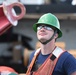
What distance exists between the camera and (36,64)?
1780 millimetres

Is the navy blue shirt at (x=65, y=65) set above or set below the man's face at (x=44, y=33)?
below

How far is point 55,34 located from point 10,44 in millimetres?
2868

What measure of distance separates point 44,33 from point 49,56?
14 cm

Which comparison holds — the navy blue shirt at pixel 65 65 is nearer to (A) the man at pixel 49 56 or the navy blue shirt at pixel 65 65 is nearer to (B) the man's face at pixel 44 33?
(A) the man at pixel 49 56

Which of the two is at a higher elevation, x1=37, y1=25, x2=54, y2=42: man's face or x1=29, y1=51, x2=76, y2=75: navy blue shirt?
x1=37, y1=25, x2=54, y2=42: man's face

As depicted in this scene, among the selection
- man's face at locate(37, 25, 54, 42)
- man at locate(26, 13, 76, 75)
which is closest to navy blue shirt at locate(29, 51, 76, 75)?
man at locate(26, 13, 76, 75)

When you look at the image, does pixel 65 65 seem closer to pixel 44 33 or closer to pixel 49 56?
pixel 49 56

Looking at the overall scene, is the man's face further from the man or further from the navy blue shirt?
the navy blue shirt

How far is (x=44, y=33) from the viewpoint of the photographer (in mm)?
1748

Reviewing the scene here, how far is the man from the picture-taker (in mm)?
1697

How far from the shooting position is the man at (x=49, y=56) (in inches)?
66.8

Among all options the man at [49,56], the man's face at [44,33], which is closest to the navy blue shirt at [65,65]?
the man at [49,56]

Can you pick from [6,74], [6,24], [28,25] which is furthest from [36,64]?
[28,25]

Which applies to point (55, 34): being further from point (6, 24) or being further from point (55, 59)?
point (6, 24)
